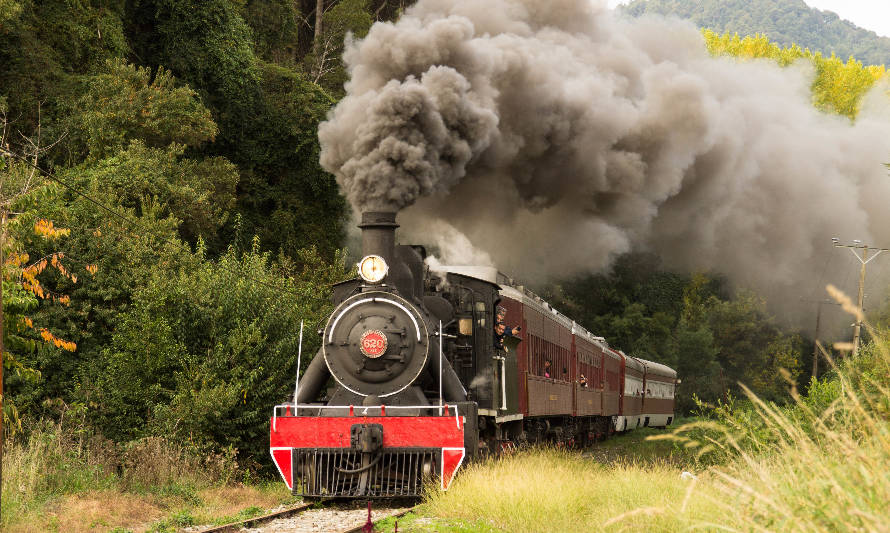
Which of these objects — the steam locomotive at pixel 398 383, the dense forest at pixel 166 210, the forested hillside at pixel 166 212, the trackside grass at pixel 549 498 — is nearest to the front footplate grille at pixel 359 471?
the steam locomotive at pixel 398 383

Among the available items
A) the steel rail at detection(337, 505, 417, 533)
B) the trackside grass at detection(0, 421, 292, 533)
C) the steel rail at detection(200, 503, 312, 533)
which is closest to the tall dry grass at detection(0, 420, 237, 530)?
the trackside grass at detection(0, 421, 292, 533)

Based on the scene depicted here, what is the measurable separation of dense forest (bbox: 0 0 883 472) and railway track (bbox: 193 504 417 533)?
11.2 feet

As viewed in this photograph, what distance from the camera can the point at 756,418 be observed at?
1274 cm

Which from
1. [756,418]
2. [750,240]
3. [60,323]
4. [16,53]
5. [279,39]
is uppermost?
[279,39]

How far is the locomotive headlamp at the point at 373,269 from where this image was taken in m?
11.2

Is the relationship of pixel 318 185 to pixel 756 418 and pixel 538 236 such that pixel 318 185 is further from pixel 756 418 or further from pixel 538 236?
pixel 756 418

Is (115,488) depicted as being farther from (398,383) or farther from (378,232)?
(378,232)

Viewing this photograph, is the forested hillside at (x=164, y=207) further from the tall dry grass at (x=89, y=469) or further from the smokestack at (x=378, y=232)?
the smokestack at (x=378, y=232)

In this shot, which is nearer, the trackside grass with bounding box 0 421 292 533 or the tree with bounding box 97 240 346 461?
the trackside grass with bounding box 0 421 292 533

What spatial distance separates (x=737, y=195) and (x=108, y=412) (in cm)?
1160

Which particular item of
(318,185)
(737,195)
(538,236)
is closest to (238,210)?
(318,185)

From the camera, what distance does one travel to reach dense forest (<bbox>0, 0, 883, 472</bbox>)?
14828mm

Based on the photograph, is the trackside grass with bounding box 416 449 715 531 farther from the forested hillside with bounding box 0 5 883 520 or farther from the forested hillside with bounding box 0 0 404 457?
the forested hillside with bounding box 0 0 404 457

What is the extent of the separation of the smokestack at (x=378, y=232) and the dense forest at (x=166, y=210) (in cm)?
374
